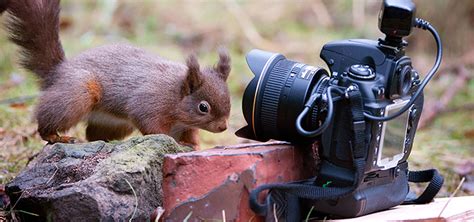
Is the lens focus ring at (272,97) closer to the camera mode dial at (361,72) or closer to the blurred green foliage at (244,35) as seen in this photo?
the camera mode dial at (361,72)

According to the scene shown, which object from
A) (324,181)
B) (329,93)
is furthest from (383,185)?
(329,93)

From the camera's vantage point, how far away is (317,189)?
2.55 m

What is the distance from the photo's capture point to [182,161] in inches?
98.3

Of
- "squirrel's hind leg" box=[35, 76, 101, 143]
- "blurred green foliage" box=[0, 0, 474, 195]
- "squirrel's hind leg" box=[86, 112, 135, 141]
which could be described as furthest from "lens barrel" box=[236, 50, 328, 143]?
"blurred green foliage" box=[0, 0, 474, 195]

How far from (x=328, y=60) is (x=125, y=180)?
796mm

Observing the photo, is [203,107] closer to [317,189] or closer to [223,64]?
[223,64]

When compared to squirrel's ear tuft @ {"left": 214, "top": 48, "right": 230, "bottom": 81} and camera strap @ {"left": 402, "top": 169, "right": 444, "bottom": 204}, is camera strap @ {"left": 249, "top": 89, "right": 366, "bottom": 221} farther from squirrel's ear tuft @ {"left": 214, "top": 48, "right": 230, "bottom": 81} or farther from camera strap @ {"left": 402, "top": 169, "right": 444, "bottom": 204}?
squirrel's ear tuft @ {"left": 214, "top": 48, "right": 230, "bottom": 81}

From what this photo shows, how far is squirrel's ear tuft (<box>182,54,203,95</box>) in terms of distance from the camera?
3396 millimetres

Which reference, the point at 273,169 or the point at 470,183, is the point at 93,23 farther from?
the point at 273,169

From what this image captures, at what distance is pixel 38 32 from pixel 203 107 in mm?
861

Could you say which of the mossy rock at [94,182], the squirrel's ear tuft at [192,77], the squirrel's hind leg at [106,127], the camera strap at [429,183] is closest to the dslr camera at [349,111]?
the camera strap at [429,183]

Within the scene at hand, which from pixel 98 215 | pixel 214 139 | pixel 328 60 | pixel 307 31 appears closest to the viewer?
pixel 98 215

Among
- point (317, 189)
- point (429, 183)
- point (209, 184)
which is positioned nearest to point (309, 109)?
point (317, 189)

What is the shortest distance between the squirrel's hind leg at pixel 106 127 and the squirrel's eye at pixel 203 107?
1.34ft
